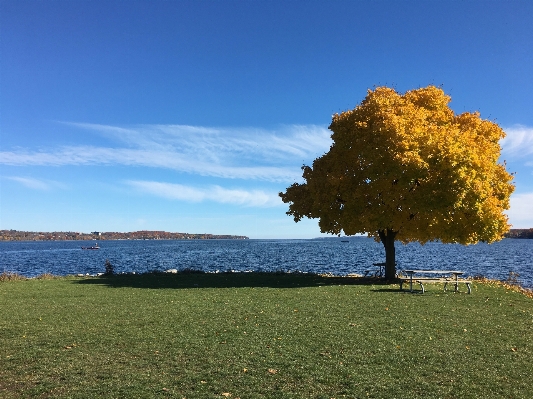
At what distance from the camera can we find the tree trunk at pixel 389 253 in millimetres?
23766

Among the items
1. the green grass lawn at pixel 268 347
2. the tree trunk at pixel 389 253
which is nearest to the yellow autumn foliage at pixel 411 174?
the tree trunk at pixel 389 253

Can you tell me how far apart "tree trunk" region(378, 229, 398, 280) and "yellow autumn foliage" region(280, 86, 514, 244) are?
905mm

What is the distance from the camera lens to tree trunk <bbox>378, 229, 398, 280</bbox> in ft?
78.0

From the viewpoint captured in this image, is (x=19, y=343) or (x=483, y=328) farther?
(x=483, y=328)

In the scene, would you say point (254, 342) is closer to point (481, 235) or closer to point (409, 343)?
point (409, 343)

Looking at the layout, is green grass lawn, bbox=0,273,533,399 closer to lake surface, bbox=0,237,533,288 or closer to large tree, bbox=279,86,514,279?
large tree, bbox=279,86,514,279

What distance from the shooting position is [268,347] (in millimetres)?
9195

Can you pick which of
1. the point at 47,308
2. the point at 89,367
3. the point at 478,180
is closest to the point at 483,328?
the point at 89,367

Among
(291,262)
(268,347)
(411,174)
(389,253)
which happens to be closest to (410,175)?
(411,174)

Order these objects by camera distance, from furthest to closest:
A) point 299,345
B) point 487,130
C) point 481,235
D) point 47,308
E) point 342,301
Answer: point 487,130, point 481,235, point 342,301, point 47,308, point 299,345

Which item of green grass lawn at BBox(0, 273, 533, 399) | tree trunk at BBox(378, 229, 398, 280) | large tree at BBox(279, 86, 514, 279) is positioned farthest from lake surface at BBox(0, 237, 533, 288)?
green grass lawn at BBox(0, 273, 533, 399)

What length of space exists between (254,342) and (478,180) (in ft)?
51.0

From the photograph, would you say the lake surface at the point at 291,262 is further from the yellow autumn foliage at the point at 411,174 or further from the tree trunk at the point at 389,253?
the yellow autumn foliage at the point at 411,174

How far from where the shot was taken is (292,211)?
2605 cm
